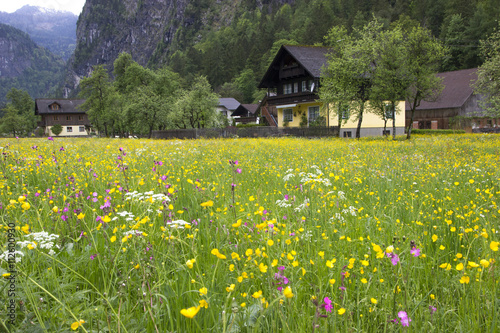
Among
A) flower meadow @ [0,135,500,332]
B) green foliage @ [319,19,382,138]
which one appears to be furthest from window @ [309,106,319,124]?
flower meadow @ [0,135,500,332]

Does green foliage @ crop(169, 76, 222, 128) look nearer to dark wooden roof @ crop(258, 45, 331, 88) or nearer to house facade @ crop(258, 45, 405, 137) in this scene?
house facade @ crop(258, 45, 405, 137)

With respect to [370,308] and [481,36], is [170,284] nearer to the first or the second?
[370,308]

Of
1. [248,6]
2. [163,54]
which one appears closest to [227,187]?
[248,6]

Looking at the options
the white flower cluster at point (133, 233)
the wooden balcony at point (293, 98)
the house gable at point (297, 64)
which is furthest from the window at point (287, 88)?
the white flower cluster at point (133, 233)

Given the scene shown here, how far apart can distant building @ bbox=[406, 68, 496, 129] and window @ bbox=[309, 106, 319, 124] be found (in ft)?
52.8

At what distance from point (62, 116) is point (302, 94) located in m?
79.5

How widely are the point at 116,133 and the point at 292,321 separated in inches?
2500

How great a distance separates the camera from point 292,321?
1805 millimetres

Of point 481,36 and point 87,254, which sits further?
point 481,36

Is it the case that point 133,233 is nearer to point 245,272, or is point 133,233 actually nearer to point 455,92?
point 245,272

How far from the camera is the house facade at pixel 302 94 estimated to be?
37906 mm

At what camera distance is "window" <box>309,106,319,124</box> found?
40219 millimetres

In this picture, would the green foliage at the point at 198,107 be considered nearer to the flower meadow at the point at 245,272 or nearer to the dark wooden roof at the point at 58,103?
the flower meadow at the point at 245,272

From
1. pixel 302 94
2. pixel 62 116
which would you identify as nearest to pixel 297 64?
pixel 302 94
